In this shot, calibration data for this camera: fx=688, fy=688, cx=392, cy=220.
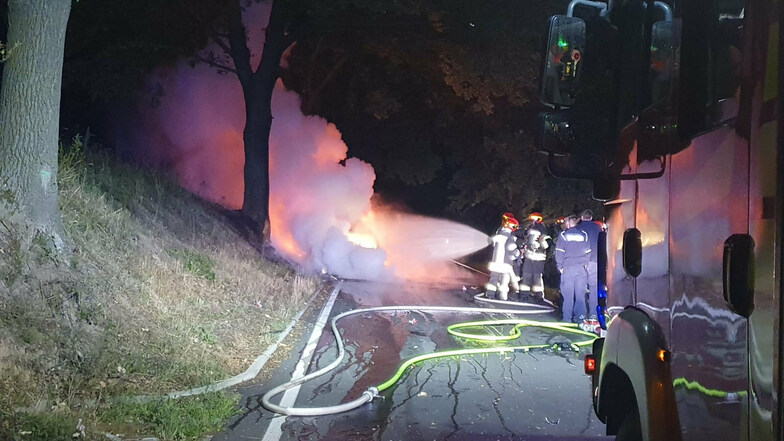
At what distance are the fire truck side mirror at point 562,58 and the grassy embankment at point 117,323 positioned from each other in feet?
11.9

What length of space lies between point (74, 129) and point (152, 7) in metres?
4.29

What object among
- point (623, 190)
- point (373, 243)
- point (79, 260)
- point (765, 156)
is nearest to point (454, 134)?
point (373, 243)

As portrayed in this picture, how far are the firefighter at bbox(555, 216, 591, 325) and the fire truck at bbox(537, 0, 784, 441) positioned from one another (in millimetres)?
6880

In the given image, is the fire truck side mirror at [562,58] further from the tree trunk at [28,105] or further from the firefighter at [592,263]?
the firefighter at [592,263]

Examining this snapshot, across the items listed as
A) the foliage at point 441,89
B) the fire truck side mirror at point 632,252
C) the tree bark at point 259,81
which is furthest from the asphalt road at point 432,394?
the tree bark at point 259,81

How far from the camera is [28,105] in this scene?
293 inches

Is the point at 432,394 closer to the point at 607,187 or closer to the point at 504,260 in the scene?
the point at 607,187

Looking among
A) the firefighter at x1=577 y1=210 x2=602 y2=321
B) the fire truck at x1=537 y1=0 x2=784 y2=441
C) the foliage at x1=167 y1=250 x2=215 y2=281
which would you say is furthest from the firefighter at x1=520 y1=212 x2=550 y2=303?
the fire truck at x1=537 y1=0 x2=784 y2=441

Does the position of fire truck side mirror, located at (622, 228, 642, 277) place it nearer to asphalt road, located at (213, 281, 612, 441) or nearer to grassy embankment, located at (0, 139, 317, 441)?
asphalt road, located at (213, 281, 612, 441)

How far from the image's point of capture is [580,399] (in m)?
6.74

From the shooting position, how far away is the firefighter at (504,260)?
47.4ft

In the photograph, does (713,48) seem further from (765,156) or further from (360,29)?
(360,29)

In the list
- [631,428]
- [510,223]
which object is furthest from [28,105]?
[510,223]

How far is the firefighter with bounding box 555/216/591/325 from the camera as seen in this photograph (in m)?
10.8
